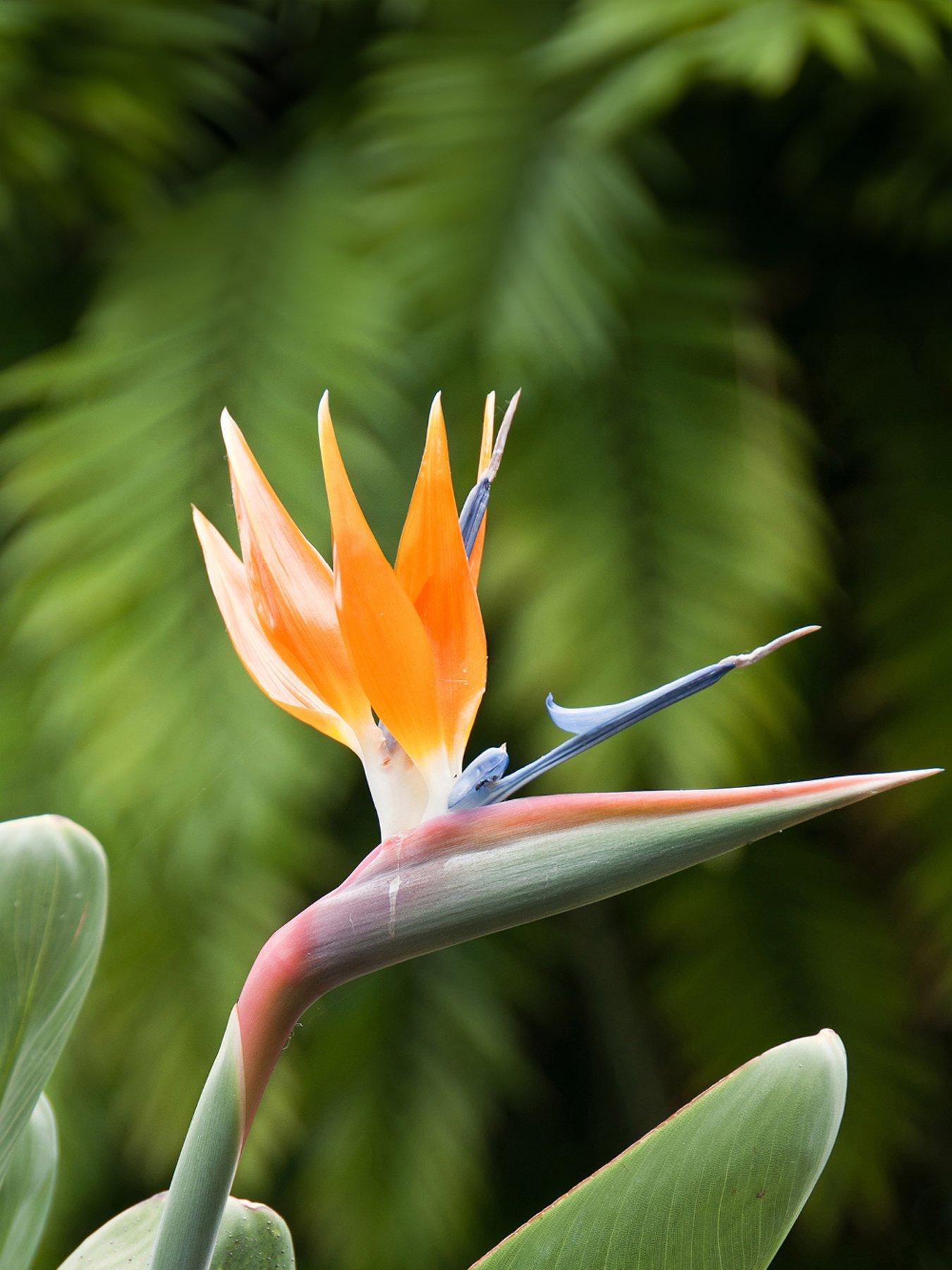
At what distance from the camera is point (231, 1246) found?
28cm

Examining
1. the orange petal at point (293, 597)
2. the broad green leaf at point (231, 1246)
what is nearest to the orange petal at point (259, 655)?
the orange petal at point (293, 597)

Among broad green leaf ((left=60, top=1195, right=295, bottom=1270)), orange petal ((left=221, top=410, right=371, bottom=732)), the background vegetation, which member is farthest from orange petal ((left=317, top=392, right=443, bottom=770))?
the background vegetation

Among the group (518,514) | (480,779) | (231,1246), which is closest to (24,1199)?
(231,1246)

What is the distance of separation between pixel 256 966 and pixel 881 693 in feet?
2.56

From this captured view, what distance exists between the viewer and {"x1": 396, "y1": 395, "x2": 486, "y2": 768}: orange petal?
24 cm

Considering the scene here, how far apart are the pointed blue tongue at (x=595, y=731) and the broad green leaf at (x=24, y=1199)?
0.15 metres

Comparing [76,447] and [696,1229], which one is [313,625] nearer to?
[696,1229]

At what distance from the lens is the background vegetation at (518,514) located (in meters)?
0.84

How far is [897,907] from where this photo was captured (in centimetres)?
100

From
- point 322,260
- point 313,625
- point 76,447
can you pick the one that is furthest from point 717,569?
point 313,625

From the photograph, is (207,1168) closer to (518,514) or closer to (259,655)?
(259,655)

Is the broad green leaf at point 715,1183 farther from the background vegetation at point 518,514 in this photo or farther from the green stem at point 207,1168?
the background vegetation at point 518,514

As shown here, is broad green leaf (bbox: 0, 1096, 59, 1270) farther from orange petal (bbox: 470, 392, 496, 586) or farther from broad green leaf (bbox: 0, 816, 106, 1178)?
orange petal (bbox: 470, 392, 496, 586)

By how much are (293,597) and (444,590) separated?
0.03 m
